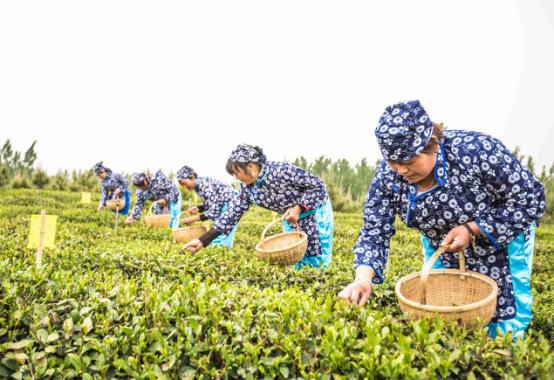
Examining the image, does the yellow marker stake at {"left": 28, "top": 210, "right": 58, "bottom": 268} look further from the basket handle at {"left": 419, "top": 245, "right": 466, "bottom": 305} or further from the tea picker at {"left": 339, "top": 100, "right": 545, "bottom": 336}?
the basket handle at {"left": 419, "top": 245, "right": 466, "bottom": 305}

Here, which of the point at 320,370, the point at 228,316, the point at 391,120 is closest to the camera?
the point at 320,370

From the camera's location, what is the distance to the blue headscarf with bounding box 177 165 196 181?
656 cm

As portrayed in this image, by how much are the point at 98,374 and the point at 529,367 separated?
1.88 m

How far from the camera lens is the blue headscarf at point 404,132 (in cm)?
198

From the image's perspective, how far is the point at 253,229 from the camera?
946 cm

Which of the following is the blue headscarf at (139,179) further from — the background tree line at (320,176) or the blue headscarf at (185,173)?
the background tree line at (320,176)

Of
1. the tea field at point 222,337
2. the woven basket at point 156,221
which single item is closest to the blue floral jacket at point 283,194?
the tea field at point 222,337

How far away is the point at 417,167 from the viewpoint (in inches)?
81.4

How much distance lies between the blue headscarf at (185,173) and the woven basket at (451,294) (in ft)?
15.8

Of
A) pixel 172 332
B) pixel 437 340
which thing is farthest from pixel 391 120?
pixel 172 332

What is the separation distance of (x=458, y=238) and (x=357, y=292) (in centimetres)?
56

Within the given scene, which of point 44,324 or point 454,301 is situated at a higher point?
point 454,301

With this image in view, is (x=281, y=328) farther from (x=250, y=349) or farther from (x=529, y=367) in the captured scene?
(x=529, y=367)

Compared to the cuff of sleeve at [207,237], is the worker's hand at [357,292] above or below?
below
